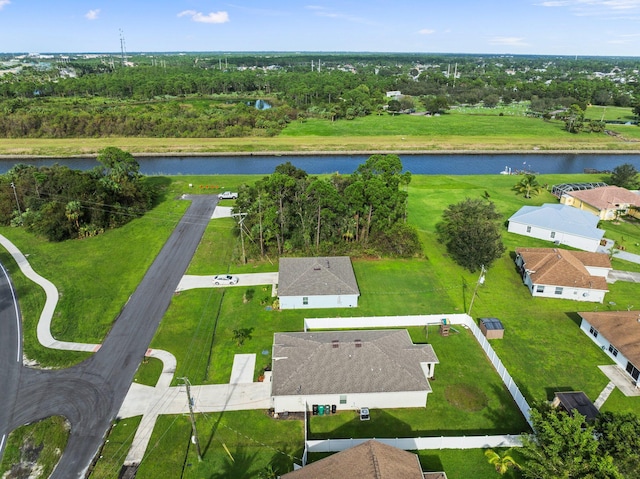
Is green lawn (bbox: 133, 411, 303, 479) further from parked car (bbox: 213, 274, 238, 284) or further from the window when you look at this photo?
the window

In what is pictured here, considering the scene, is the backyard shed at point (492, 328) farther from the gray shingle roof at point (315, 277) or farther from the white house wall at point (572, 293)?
the gray shingle roof at point (315, 277)

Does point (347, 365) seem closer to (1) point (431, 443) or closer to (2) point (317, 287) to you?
(1) point (431, 443)

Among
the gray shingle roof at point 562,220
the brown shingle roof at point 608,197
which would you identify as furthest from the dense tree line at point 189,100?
the gray shingle roof at point 562,220

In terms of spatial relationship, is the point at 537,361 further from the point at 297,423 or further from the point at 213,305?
the point at 213,305

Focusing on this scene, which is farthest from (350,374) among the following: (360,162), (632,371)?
(360,162)

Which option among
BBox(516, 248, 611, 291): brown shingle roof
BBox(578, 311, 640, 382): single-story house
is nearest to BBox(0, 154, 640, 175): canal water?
BBox(516, 248, 611, 291): brown shingle roof

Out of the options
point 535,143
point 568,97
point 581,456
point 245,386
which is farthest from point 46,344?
point 568,97
